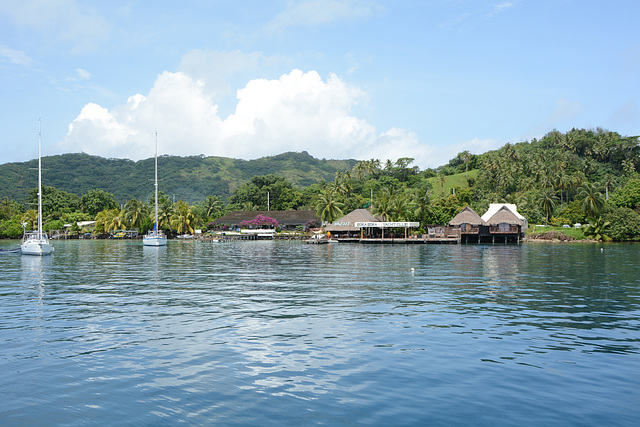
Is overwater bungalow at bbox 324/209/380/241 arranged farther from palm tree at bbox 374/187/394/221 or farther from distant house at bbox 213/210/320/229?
distant house at bbox 213/210/320/229

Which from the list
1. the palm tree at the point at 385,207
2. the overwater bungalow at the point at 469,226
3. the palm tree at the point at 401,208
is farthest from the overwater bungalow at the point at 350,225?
the overwater bungalow at the point at 469,226

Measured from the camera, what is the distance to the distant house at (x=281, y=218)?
122 m

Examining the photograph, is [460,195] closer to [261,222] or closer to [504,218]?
[504,218]

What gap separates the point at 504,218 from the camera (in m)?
86.4

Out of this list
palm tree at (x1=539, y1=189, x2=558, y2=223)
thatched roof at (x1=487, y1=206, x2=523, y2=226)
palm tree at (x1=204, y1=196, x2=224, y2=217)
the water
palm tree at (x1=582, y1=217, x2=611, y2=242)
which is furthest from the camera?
palm tree at (x1=204, y1=196, x2=224, y2=217)

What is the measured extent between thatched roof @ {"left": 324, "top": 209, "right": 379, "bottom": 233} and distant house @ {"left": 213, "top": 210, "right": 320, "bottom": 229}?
827 inches

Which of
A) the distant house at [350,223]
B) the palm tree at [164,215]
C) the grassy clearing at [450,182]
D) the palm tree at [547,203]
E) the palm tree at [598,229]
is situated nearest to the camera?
the palm tree at [598,229]

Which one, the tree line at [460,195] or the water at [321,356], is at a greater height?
the tree line at [460,195]

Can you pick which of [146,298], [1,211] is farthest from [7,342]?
[1,211]

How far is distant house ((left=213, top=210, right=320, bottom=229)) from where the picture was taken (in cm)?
12169

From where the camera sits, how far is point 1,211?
128250 mm

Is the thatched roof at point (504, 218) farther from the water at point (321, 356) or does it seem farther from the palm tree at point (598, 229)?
the water at point (321, 356)

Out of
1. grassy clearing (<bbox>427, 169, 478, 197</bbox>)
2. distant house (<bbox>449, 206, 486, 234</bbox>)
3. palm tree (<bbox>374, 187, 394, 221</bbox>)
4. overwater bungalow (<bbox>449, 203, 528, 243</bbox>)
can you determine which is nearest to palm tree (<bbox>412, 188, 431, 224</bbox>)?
palm tree (<bbox>374, 187, 394, 221</bbox>)

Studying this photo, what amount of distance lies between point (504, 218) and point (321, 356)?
80.6 metres
